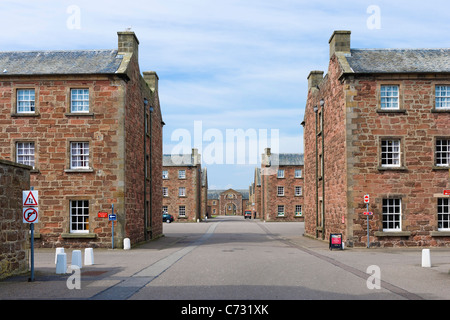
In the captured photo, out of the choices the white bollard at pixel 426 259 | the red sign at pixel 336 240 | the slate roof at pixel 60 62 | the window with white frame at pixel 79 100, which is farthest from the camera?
the slate roof at pixel 60 62

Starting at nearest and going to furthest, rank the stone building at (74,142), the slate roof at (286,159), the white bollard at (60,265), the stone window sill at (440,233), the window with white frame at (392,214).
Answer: the white bollard at (60,265) < the stone window sill at (440,233) < the stone building at (74,142) < the window with white frame at (392,214) < the slate roof at (286,159)

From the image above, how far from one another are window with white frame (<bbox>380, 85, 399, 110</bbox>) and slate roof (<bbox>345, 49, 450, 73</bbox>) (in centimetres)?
83

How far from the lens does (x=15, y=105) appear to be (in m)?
25.1

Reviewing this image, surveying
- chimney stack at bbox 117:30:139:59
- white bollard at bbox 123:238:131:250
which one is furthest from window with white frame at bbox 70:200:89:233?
chimney stack at bbox 117:30:139:59

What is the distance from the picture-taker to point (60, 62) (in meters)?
26.4

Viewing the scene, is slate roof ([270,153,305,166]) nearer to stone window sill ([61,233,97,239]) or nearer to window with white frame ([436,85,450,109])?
window with white frame ([436,85,450,109])

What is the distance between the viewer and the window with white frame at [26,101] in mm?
25156

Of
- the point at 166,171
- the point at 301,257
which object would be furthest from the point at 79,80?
the point at 166,171

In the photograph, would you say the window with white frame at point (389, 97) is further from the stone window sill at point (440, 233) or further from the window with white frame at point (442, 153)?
the stone window sill at point (440, 233)

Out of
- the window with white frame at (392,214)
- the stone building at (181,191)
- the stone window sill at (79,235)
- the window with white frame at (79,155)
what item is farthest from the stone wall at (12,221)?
the stone building at (181,191)

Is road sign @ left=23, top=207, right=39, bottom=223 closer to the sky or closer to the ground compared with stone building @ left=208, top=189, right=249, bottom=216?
closer to the sky

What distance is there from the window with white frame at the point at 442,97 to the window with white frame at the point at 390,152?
282cm

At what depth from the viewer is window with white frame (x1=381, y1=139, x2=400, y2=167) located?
24.8 meters
